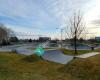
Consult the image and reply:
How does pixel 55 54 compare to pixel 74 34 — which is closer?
pixel 55 54

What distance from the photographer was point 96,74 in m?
10.7

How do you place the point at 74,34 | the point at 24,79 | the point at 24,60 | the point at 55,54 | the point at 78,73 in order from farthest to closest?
the point at 74,34 → the point at 55,54 → the point at 24,60 → the point at 78,73 → the point at 24,79

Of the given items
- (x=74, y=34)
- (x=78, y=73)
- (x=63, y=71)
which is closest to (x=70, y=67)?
(x=63, y=71)

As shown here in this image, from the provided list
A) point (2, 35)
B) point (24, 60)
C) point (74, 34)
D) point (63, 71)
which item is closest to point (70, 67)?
point (63, 71)

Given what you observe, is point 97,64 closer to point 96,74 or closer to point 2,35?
point 96,74

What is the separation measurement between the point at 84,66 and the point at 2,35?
180 feet

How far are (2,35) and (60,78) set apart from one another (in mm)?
55717

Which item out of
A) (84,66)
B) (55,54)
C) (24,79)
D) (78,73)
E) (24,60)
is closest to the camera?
(24,79)

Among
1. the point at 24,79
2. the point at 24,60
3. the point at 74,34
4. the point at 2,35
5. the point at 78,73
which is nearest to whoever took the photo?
the point at 24,79

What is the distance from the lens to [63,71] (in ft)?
43.3

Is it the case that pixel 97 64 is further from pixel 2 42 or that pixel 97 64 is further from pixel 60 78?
pixel 2 42

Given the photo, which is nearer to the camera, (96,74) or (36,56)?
(96,74)

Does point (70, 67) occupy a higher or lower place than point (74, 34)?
lower

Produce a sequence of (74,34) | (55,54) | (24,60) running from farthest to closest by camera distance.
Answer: (74,34) → (55,54) → (24,60)
